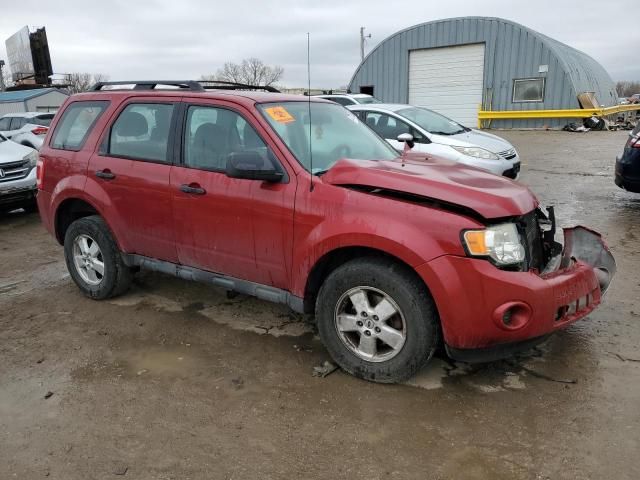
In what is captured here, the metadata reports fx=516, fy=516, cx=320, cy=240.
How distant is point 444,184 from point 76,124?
3447 mm

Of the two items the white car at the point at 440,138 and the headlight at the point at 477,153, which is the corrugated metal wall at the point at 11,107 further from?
the headlight at the point at 477,153

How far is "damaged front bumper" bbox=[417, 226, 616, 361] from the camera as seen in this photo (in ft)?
9.24

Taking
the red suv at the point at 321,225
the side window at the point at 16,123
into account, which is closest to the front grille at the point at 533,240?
the red suv at the point at 321,225

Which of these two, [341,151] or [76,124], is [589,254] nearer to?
[341,151]

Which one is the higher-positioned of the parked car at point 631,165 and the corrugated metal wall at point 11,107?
the corrugated metal wall at point 11,107

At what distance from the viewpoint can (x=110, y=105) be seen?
14.6ft

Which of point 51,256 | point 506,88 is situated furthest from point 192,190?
point 506,88

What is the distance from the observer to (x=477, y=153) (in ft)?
28.7

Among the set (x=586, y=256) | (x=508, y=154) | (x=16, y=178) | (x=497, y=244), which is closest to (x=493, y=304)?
(x=497, y=244)

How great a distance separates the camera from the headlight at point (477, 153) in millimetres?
8680

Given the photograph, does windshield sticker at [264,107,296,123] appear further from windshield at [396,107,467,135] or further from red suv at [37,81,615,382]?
windshield at [396,107,467,135]

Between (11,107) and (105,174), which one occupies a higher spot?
(11,107)

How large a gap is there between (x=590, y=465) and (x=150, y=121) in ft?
12.4

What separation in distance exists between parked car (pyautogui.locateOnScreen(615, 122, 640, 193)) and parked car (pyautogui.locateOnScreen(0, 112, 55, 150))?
12.1 m
